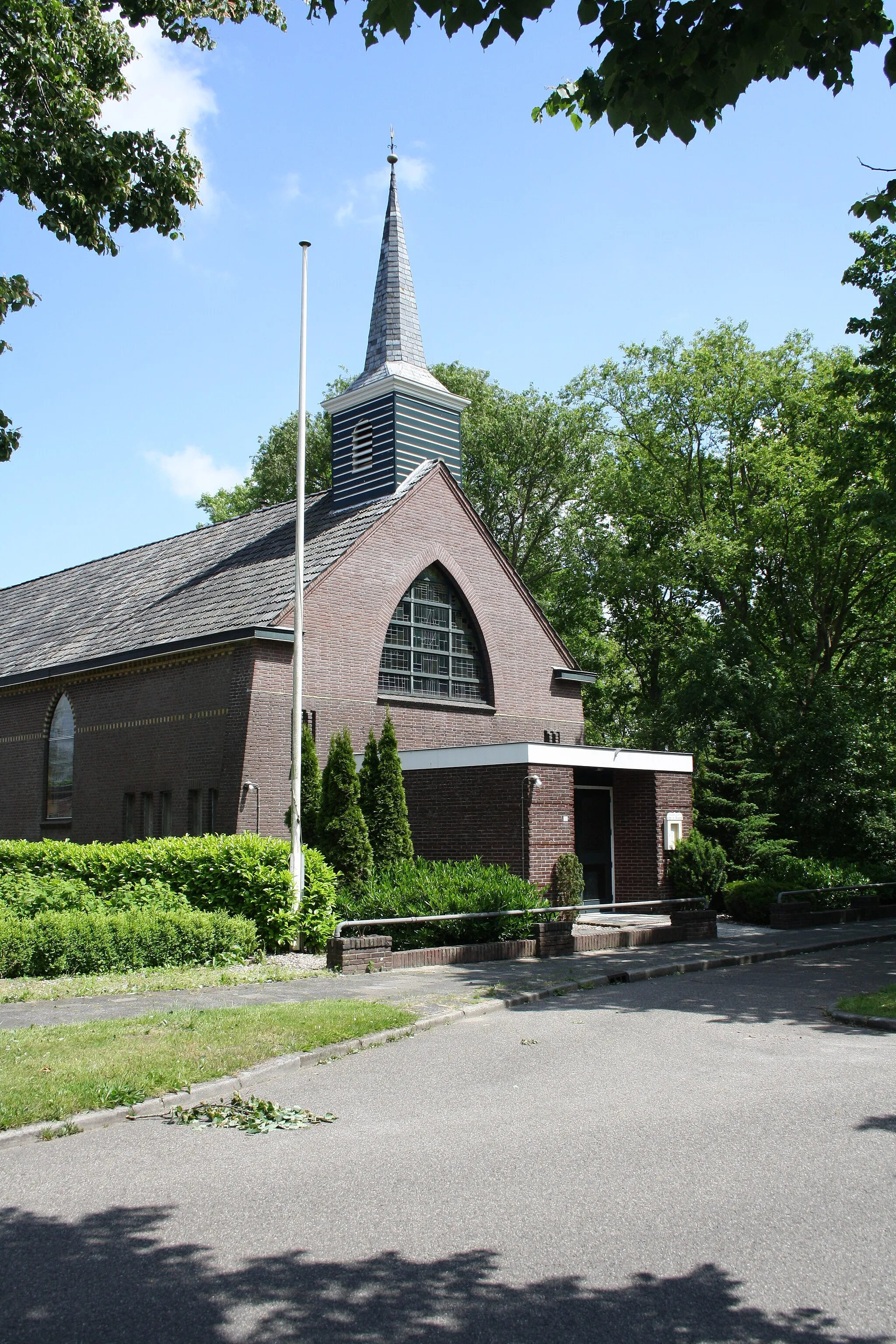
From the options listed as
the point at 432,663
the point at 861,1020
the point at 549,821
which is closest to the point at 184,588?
the point at 432,663

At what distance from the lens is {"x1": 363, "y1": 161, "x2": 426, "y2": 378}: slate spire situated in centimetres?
2839

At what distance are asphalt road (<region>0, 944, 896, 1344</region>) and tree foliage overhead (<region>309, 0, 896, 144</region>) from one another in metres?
5.75

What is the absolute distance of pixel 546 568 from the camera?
47.2m

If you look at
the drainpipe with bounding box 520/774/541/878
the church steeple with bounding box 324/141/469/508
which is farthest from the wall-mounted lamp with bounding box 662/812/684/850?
the church steeple with bounding box 324/141/469/508

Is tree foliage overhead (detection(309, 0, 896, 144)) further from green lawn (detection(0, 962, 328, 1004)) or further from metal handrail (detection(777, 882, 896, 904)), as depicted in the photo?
metal handrail (detection(777, 882, 896, 904))

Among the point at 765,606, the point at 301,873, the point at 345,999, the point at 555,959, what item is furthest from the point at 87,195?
the point at 765,606

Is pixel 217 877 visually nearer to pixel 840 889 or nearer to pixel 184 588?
pixel 184 588

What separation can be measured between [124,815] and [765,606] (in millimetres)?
22727

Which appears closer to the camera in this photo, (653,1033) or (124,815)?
(653,1033)

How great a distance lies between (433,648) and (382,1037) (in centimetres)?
1624

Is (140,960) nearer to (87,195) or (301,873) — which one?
(301,873)

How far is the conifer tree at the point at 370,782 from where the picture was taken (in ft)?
65.2

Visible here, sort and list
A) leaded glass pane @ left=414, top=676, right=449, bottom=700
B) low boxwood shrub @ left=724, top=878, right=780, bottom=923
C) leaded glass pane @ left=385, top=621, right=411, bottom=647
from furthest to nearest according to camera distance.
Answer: leaded glass pane @ left=414, top=676, right=449, bottom=700 → leaded glass pane @ left=385, top=621, right=411, bottom=647 → low boxwood shrub @ left=724, top=878, right=780, bottom=923

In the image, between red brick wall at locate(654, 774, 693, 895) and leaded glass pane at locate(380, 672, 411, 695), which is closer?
red brick wall at locate(654, 774, 693, 895)
